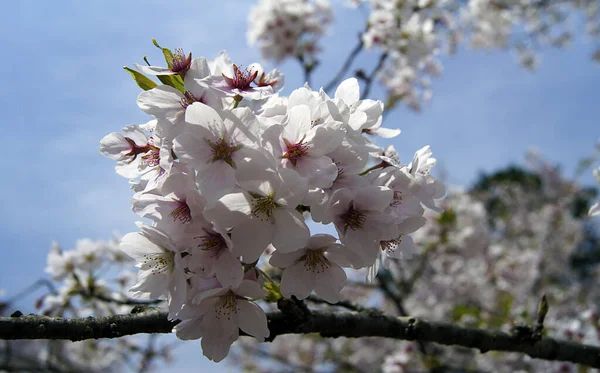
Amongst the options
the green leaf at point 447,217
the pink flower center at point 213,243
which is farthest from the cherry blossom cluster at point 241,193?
the green leaf at point 447,217

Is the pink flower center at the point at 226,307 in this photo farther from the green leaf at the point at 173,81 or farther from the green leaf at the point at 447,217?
the green leaf at the point at 447,217

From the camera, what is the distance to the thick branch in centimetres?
103

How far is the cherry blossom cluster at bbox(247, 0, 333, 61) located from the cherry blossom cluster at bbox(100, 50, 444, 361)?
12.4 feet

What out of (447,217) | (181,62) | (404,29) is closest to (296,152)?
(181,62)

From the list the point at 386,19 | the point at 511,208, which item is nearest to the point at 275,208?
the point at 386,19

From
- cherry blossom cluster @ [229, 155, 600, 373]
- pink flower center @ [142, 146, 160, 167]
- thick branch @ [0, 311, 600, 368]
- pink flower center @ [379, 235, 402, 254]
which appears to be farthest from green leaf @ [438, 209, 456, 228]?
pink flower center @ [142, 146, 160, 167]

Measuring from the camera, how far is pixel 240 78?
1177 millimetres

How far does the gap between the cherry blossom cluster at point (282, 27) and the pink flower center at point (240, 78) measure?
12.2ft

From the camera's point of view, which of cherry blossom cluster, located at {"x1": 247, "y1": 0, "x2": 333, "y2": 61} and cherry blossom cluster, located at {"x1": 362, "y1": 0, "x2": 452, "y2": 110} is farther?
cherry blossom cluster, located at {"x1": 247, "y1": 0, "x2": 333, "y2": 61}

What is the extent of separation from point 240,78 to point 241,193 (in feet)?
1.20

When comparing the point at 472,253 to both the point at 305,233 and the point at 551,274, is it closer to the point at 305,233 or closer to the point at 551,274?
the point at 305,233

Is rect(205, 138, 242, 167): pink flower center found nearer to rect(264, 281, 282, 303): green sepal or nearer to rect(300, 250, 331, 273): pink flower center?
rect(300, 250, 331, 273): pink flower center

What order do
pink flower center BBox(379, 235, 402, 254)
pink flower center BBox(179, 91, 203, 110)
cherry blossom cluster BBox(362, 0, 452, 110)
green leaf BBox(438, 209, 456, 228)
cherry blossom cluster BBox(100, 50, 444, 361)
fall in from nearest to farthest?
cherry blossom cluster BBox(100, 50, 444, 361), pink flower center BBox(179, 91, 203, 110), pink flower center BBox(379, 235, 402, 254), cherry blossom cluster BBox(362, 0, 452, 110), green leaf BBox(438, 209, 456, 228)

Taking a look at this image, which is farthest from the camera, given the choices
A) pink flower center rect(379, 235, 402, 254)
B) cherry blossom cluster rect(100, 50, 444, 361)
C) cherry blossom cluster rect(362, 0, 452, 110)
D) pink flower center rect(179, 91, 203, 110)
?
cherry blossom cluster rect(362, 0, 452, 110)
